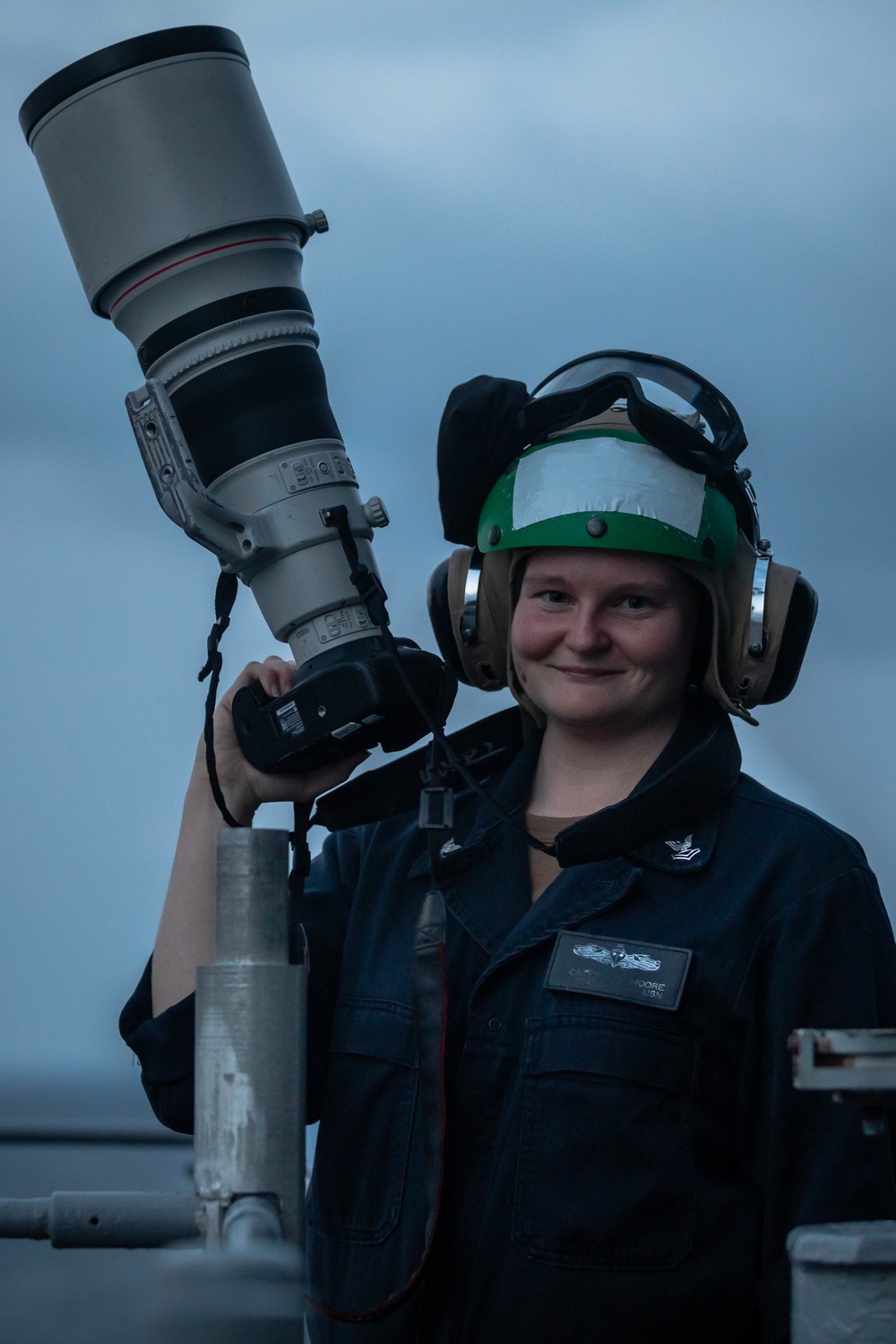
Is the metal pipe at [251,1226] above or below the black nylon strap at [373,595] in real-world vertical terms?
below

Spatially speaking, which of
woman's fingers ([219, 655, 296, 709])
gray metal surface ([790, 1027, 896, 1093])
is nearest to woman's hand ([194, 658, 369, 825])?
woman's fingers ([219, 655, 296, 709])

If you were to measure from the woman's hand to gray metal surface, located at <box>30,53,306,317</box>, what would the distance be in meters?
0.49

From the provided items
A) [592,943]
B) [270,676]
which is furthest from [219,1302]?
[270,676]

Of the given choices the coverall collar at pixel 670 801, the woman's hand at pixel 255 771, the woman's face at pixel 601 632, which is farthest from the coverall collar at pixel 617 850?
the woman's hand at pixel 255 771

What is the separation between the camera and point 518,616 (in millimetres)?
2064

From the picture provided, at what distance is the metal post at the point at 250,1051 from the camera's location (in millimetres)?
1517

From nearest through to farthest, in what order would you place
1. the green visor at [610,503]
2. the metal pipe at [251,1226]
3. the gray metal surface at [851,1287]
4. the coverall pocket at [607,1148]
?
1. the gray metal surface at [851,1287]
2. the metal pipe at [251,1226]
3. the coverall pocket at [607,1148]
4. the green visor at [610,503]

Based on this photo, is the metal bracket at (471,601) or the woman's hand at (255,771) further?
the metal bracket at (471,601)

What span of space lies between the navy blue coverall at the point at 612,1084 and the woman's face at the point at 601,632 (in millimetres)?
118

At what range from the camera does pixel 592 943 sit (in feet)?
6.40

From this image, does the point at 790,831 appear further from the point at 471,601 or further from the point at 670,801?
the point at 471,601

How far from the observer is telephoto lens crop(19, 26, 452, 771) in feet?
6.32

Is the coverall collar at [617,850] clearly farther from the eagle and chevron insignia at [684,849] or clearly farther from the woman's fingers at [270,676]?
the woman's fingers at [270,676]

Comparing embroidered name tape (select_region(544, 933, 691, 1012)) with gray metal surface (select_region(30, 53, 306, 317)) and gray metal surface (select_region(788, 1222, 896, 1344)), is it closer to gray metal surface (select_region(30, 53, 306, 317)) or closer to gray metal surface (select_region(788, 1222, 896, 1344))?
gray metal surface (select_region(788, 1222, 896, 1344))
